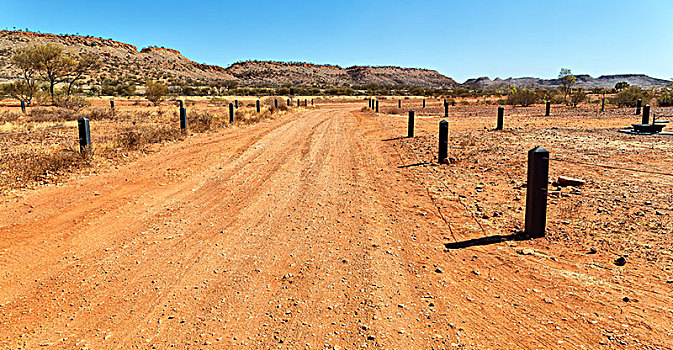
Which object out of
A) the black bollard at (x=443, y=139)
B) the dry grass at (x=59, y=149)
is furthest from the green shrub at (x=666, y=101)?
the black bollard at (x=443, y=139)

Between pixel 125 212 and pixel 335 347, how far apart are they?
184 inches

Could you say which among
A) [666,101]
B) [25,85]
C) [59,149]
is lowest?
[59,149]

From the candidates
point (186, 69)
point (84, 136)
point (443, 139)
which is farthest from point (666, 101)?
point (186, 69)

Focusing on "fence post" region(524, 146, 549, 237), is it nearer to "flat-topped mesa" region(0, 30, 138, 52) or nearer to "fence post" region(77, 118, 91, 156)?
"fence post" region(77, 118, 91, 156)

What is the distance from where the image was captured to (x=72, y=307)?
3.64 m

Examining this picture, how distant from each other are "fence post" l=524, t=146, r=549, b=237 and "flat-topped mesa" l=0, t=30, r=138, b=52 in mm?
108626

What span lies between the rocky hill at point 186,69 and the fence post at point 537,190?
66245mm

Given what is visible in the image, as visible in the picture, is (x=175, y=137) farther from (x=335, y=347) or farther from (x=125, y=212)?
(x=335, y=347)

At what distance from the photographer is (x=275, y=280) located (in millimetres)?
4141

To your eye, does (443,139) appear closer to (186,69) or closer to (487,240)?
(487,240)

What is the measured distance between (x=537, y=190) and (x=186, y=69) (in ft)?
360

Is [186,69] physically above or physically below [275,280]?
above

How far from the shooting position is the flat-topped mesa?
89.3 m

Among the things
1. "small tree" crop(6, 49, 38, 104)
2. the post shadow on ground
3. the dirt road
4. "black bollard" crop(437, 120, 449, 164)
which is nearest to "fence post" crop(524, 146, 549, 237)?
the post shadow on ground
